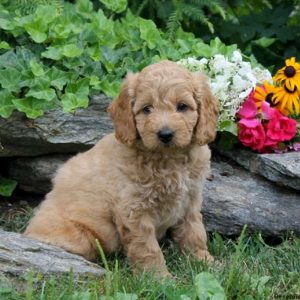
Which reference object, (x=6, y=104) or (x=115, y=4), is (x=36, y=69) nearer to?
(x=6, y=104)

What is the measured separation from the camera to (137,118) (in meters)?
5.07

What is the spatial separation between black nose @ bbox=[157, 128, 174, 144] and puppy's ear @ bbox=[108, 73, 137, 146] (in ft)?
0.95

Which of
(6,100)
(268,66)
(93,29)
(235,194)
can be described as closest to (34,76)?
(6,100)

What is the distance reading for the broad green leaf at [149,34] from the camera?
675cm

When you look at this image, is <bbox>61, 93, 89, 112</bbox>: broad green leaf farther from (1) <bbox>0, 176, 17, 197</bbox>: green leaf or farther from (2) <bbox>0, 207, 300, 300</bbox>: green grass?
(2) <bbox>0, 207, 300, 300</bbox>: green grass

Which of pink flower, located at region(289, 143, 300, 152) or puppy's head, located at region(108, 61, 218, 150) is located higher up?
puppy's head, located at region(108, 61, 218, 150)

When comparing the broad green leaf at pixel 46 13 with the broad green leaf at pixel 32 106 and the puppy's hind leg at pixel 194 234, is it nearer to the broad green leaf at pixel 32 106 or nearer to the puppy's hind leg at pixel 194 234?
the broad green leaf at pixel 32 106

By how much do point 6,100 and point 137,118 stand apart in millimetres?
1358

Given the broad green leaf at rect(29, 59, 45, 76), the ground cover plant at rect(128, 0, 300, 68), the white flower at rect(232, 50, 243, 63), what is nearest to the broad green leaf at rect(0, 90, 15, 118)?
the broad green leaf at rect(29, 59, 45, 76)

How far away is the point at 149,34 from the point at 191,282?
2.69 metres

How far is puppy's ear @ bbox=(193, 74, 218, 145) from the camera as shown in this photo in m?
5.08

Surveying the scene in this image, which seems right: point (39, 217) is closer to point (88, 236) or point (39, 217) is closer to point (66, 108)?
point (88, 236)

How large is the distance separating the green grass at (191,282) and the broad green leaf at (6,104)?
1.41m

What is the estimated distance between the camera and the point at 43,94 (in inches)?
235
